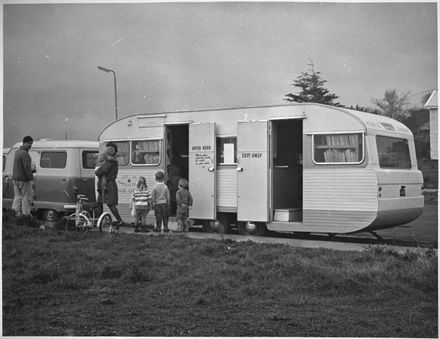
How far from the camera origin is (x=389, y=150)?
8.36 metres

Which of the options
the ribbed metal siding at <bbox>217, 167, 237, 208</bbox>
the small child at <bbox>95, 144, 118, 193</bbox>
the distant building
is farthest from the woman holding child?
the distant building

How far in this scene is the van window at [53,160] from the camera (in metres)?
9.34

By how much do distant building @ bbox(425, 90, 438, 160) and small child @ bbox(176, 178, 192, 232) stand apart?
3436 millimetres

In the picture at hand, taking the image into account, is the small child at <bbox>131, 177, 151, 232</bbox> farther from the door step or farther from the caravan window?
the door step

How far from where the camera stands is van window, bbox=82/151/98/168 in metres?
9.78

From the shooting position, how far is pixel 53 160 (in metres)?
9.63

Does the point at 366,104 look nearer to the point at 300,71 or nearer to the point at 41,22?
the point at 300,71

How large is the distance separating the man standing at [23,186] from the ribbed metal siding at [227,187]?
7.89ft

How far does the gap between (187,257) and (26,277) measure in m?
1.60

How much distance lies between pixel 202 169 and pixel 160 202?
753 millimetres

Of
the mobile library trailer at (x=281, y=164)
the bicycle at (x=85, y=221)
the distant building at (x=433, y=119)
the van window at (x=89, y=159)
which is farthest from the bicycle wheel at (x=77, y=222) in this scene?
the distant building at (x=433, y=119)

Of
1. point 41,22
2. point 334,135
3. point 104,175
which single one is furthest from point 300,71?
point 104,175

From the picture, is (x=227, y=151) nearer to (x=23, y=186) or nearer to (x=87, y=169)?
(x=87, y=169)

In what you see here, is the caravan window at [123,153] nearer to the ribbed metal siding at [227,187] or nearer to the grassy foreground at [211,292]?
the ribbed metal siding at [227,187]
